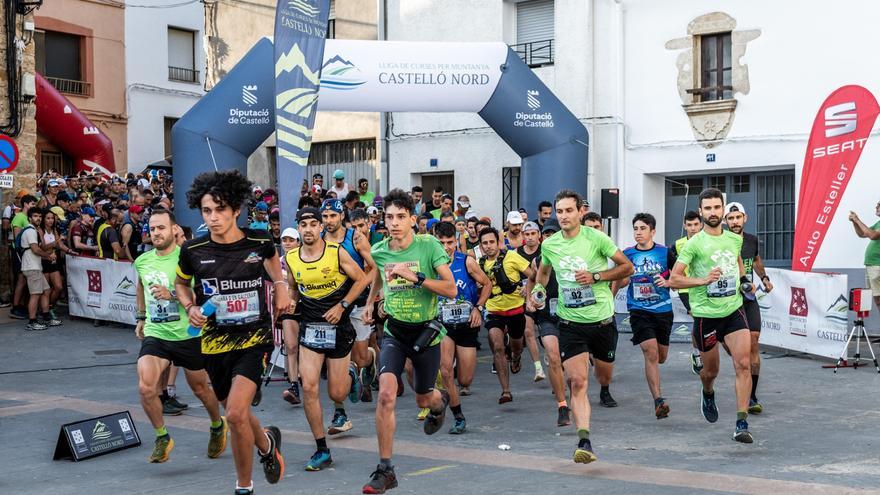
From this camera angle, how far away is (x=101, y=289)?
18578 mm

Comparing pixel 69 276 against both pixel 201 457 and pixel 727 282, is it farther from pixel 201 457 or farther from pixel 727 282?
pixel 727 282

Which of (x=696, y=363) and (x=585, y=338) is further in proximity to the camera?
(x=696, y=363)

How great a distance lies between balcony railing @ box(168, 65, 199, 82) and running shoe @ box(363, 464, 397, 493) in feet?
103

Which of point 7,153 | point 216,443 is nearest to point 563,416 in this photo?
point 216,443

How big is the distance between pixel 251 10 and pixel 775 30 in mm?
16487

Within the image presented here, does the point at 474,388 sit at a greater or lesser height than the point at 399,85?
lesser

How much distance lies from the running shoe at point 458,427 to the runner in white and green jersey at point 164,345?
2.05 metres

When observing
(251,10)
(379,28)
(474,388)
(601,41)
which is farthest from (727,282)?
(251,10)

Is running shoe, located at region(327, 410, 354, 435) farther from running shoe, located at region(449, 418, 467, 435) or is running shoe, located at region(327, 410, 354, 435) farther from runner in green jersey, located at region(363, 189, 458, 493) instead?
runner in green jersey, located at region(363, 189, 458, 493)

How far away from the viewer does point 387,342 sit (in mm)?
8461

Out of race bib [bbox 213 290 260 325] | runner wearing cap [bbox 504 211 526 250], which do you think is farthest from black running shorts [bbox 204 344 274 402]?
runner wearing cap [bbox 504 211 526 250]

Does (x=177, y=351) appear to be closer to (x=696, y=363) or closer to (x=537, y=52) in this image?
(x=696, y=363)

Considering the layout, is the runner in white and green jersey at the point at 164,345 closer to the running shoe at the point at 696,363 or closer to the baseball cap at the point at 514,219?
the baseball cap at the point at 514,219

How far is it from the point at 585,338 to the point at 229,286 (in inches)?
118
